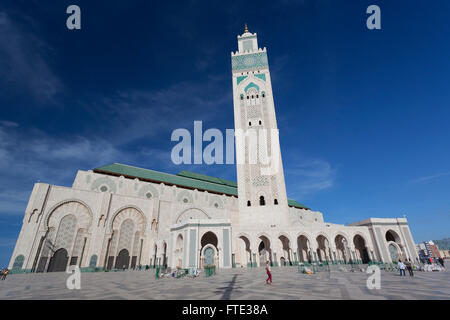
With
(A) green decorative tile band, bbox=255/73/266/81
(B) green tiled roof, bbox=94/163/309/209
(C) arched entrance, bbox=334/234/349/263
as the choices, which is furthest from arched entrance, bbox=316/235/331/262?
(A) green decorative tile band, bbox=255/73/266/81

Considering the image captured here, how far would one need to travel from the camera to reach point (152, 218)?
25.9m

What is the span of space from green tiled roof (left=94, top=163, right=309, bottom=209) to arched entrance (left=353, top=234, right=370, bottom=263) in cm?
1832

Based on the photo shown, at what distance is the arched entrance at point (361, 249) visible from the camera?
23169mm

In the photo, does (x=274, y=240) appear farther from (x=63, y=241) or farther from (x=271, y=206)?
(x=63, y=241)

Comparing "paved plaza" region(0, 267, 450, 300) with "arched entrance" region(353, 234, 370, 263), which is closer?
"paved plaza" region(0, 267, 450, 300)

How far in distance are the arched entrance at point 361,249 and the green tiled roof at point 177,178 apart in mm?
18319

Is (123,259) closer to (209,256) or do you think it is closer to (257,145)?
(209,256)

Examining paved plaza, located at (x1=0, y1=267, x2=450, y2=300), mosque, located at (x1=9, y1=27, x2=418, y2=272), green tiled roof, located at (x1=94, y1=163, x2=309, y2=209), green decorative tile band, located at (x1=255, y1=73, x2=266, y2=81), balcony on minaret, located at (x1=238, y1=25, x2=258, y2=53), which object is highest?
balcony on minaret, located at (x1=238, y1=25, x2=258, y2=53)

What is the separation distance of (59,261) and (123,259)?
19.3ft

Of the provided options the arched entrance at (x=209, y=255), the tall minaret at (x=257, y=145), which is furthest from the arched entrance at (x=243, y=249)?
the arched entrance at (x=209, y=255)

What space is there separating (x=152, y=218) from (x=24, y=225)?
39.0 ft

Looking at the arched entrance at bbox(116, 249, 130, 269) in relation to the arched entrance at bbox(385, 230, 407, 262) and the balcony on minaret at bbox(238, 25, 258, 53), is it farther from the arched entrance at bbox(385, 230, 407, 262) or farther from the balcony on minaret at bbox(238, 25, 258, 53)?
the balcony on minaret at bbox(238, 25, 258, 53)

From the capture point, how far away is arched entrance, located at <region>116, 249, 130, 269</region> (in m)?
22.6

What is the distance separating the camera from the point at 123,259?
23000 millimetres
